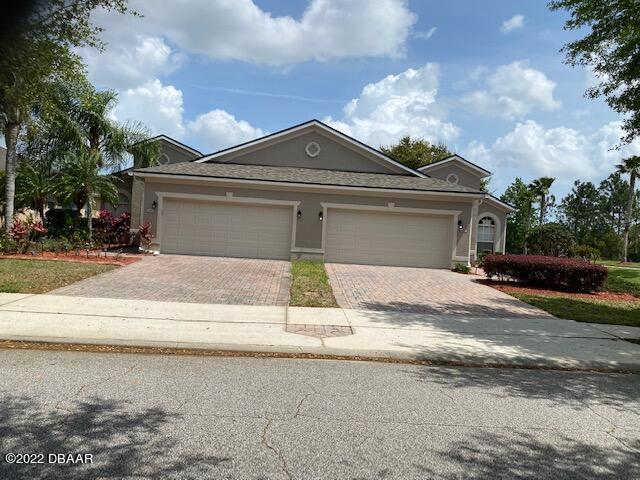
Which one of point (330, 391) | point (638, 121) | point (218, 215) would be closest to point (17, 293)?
point (330, 391)

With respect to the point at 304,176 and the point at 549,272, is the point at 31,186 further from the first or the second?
the point at 549,272

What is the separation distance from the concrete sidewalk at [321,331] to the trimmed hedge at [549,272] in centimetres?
525

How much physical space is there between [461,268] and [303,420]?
47.6ft

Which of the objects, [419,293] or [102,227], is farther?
[102,227]

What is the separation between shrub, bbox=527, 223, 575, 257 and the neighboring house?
2097 centimetres

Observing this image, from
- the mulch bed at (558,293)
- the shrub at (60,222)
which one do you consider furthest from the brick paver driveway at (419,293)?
the shrub at (60,222)

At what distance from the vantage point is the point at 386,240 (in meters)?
18.5

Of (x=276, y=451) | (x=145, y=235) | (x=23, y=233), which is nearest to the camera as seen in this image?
(x=276, y=451)

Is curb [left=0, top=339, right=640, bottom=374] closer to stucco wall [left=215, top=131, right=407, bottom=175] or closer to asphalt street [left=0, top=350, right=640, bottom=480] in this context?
asphalt street [left=0, top=350, right=640, bottom=480]

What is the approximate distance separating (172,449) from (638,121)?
1086 centimetres

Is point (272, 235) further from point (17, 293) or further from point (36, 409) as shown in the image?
point (36, 409)

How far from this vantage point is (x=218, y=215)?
18.2 metres

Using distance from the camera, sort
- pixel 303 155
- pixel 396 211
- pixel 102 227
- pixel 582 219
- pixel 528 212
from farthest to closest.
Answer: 1. pixel 582 219
2. pixel 528 212
3. pixel 303 155
4. pixel 102 227
5. pixel 396 211

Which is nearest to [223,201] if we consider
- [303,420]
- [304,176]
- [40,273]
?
[304,176]
